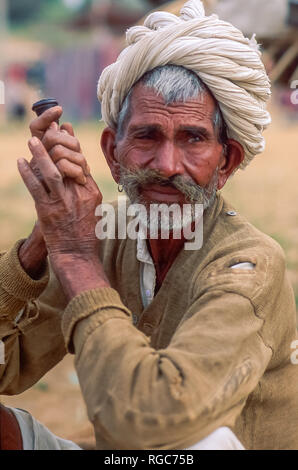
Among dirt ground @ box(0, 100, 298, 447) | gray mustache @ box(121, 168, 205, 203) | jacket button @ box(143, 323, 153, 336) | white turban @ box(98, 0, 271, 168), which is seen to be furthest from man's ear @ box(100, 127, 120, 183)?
dirt ground @ box(0, 100, 298, 447)

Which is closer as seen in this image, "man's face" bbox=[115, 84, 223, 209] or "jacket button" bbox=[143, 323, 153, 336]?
"man's face" bbox=[115, 84, 223, 209]

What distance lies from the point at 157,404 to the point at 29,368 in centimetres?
111

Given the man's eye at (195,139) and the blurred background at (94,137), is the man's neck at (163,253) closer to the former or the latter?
the man's eye at (195,139)

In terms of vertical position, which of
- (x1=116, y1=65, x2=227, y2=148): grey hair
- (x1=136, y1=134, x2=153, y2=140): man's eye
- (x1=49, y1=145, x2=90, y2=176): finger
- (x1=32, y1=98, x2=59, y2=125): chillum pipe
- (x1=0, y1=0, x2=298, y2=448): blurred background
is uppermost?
(x1=116, y1=65, x2=227, y2=148): grey hair

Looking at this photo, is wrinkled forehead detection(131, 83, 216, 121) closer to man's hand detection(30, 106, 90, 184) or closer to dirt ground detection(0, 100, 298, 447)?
man's hand detection(30, 106, 90, 184)

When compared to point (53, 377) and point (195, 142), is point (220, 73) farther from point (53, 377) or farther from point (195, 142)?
point (53, 377)

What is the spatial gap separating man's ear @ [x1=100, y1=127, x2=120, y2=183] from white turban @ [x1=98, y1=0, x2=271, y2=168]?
0.09 meters

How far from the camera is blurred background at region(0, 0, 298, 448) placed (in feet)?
15.4

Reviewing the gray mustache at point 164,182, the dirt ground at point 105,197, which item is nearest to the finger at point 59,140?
the gray mustache at point 164,182

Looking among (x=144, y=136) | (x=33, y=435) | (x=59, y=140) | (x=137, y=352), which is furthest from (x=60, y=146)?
(x=33, y=435)

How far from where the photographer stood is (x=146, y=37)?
2424 millimetres

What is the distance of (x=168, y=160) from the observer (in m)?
2.27

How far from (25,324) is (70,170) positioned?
803mm

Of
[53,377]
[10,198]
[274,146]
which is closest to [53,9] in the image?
[274,146]
